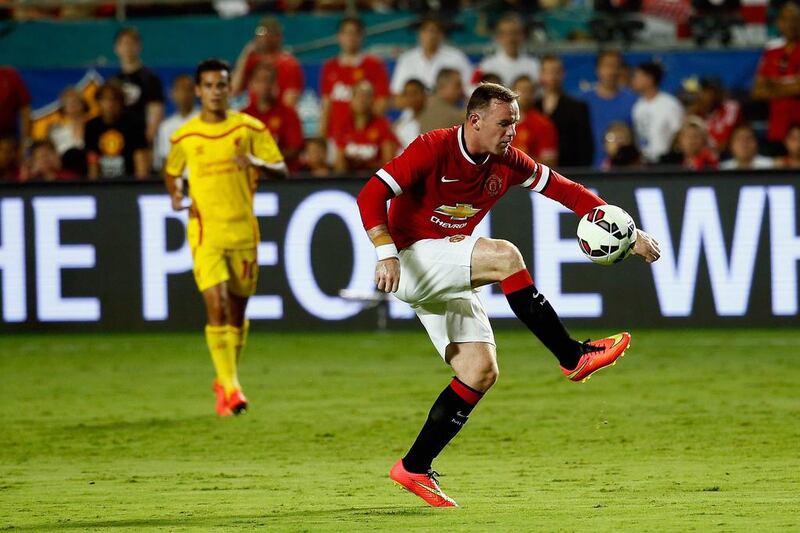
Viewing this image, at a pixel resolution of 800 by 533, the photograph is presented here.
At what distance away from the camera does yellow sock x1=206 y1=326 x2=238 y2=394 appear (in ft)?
34.1

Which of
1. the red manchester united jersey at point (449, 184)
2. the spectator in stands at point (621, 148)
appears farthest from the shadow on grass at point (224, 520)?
the spectator in stands at point (621, 148)

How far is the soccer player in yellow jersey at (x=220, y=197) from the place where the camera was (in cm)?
1040

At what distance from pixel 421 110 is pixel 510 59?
1.33 metres

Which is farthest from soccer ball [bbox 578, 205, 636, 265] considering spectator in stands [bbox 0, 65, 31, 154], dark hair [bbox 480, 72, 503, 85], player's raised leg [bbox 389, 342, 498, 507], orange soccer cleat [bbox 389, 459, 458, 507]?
spectator in stands [bbox 0, 65, 31, 154]

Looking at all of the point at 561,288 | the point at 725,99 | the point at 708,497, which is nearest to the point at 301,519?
the point at 708,497

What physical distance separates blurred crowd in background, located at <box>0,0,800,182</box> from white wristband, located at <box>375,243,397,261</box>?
760cm

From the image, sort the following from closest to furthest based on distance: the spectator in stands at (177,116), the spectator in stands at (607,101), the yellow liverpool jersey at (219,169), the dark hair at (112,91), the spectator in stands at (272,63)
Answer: the yellow liverpool jersey at (219,169) < the spectator in stands at (177,116) < the dark hair at (112,91) < the spectator in stands at (272,63) < the spectator in stands at (607,101)

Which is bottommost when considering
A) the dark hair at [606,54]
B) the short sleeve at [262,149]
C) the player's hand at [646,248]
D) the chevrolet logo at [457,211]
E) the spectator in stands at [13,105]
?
the player's hand at [646,248]

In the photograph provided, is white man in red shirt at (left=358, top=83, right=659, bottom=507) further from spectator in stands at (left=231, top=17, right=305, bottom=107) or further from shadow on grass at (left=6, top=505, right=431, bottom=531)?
spectator in stands at (left=231, top=17, right=305, bottom=107)

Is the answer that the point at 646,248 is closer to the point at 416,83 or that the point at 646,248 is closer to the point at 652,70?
the point at 416,83

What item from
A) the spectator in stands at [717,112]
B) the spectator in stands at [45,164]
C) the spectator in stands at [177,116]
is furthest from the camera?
the spectator in stands at [717,112]

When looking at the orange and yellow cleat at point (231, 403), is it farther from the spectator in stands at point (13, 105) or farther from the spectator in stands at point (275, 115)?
the spectator in stands at point (13, 105)

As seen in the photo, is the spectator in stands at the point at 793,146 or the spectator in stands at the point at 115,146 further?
the spectator in stands at the point at 115,146

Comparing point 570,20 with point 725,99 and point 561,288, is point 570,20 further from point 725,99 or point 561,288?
point 561,288
